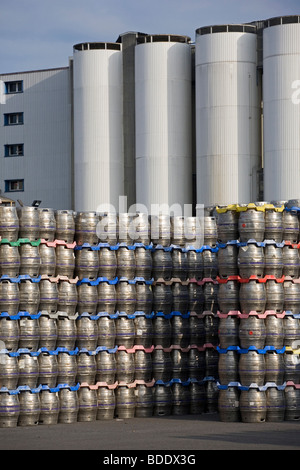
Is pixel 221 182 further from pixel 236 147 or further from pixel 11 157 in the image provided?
pixel 11 157

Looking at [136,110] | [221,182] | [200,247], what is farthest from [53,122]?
[200,247]

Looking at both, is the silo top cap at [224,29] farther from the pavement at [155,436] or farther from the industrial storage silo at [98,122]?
the pavement at [155,436]

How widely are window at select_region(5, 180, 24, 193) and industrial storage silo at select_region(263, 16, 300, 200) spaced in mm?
15061

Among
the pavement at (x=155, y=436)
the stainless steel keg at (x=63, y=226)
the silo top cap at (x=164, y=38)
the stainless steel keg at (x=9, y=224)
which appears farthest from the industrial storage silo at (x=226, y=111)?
the stainless steel keg at (x=9, y=224)

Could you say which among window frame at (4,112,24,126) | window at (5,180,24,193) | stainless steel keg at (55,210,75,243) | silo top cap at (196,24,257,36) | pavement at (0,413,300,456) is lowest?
pavement at (0,413,300,456)

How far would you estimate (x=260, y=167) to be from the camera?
4347 centimetres

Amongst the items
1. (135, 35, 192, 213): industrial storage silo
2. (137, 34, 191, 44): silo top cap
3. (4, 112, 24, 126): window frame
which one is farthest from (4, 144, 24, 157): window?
(137, 34, 191, 44): silo top cap

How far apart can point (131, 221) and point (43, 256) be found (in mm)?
2231

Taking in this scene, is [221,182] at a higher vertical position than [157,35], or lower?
lower

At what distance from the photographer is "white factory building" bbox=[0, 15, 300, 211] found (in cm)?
4100

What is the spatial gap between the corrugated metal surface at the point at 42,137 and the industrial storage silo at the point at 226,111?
29.8ft

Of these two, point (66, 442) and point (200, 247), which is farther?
point (200, 247)

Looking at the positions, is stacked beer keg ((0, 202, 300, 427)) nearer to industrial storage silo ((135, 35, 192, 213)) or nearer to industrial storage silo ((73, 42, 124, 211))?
industrial storage silo ((135, 35, 192, 213))

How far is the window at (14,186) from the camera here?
51.1 meters
